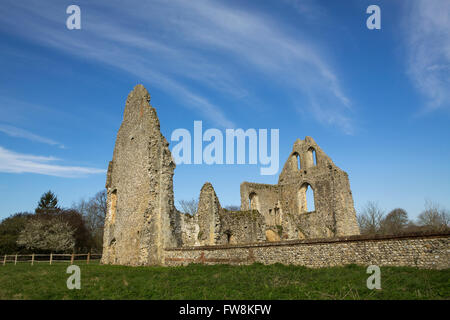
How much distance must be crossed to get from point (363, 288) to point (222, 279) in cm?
402

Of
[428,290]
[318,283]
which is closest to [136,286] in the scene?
[318,283]

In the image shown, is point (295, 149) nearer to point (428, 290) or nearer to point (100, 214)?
point (428, 290)

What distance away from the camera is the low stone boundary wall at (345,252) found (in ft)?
26.9

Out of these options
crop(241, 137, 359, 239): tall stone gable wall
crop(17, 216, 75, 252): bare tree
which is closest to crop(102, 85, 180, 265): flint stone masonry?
crop(241, 137, 359, 239): tall stone gable wall

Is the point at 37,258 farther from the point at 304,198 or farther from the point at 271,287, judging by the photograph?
the point at 271,287

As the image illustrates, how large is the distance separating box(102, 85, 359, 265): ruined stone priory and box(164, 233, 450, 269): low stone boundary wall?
1.59 feet

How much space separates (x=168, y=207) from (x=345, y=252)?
32.1 ft

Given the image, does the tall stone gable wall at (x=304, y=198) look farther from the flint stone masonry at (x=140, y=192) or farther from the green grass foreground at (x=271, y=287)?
the green grass foreground at (x=271, y=287)

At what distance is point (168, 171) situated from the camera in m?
17.5

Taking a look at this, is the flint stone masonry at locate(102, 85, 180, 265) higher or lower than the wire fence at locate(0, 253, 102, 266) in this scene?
higher

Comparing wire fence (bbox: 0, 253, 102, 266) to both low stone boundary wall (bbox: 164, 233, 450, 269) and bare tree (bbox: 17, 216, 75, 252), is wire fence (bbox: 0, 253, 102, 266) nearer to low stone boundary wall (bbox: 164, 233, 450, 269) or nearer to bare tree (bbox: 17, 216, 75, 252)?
bare tree (bbox: 17, 216, 75, 252)

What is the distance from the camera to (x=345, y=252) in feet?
32.2

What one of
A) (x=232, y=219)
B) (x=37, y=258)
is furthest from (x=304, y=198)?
(x=37, y=258)

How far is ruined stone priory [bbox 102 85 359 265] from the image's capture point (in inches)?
663
